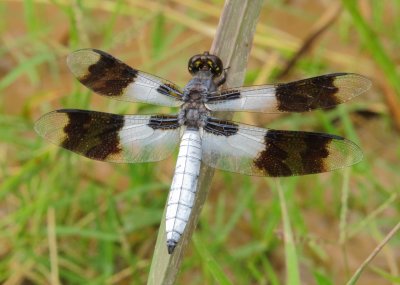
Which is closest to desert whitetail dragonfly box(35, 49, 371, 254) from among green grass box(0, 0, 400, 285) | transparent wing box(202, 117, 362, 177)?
transparent wing box(202, 117, 362, 177)

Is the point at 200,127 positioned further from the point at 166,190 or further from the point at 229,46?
the point at 166,190

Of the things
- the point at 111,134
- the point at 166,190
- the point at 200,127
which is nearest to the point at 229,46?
the point at 200,127

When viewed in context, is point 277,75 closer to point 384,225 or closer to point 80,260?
point 384,225

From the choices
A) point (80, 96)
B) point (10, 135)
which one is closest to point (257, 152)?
point (80, 96)

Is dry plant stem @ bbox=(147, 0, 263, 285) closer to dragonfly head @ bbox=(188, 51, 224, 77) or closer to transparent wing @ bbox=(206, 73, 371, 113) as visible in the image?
dragonfly head @ bbox=(188, 51, 224, 77)

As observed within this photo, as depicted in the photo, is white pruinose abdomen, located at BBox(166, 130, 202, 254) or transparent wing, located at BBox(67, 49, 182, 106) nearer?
white pruinose abdomen, located at BBox(166, 130, 202, 254)

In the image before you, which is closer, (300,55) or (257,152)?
(257,152)

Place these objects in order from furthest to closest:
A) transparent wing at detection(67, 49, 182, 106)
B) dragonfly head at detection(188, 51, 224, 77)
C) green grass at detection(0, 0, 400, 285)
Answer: green grass at detection(0, 0, 400, 285) < transparent wing at detection(67, 49, 182, 106) < dragonfly head at detection(188, 51, 224, 77)
